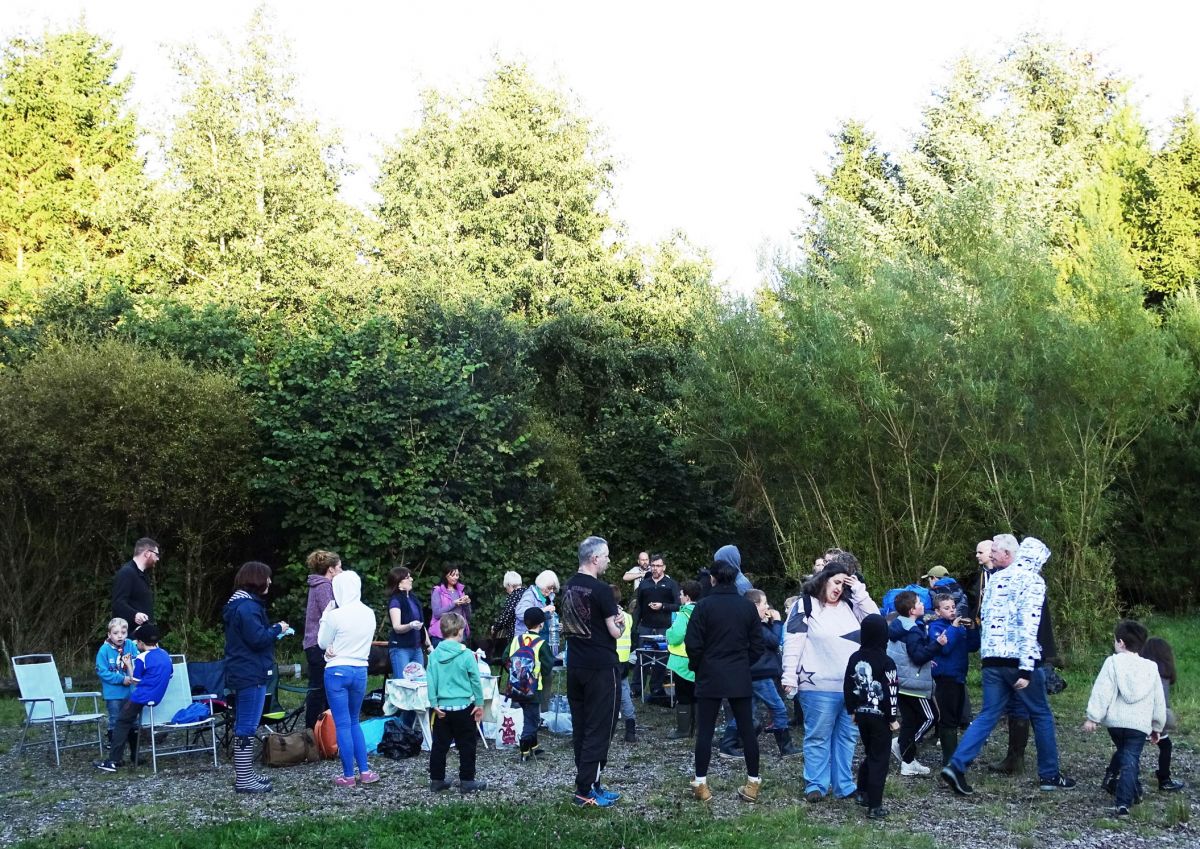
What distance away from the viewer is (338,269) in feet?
74.6

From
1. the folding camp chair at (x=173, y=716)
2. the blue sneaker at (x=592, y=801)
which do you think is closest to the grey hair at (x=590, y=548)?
the blue sneaker at (x=592, y=801)

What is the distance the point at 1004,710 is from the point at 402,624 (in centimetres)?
439

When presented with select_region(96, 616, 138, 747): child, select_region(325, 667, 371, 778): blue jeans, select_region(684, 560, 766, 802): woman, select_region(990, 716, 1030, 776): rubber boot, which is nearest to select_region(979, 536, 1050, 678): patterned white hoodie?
select_region(990, 716, 1030, 776): rubber boot

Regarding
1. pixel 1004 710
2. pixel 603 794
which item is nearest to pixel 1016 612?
pixel 1004 710

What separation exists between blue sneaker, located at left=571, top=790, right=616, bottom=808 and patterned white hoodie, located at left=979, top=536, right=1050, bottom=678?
2.47m

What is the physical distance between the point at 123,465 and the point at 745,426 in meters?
7.81

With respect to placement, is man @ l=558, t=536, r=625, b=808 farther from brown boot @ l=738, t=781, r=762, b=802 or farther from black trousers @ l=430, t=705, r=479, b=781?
brown boot @ l=738, t=781, r=762, b=802

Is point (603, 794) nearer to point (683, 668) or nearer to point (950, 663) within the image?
point (683, 668)

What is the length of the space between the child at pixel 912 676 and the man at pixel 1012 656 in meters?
0.53

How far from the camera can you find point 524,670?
830 cm

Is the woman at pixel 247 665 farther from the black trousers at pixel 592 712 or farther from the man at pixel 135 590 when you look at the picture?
the black trousers at pixel 592 712

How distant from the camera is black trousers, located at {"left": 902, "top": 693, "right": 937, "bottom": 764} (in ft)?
A: 25.0

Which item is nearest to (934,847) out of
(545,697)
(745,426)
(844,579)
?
(844,579)

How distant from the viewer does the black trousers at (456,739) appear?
22.6ft
